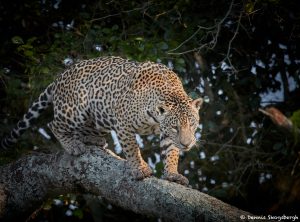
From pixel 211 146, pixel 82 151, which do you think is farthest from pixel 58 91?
pixel 211 146

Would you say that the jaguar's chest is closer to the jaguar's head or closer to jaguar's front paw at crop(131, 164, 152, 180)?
the jaguar's head

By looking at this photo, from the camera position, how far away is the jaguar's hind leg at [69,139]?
8164 mm

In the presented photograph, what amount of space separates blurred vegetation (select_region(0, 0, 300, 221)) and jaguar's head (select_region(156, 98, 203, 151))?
1368 millimetres

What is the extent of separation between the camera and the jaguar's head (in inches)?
301

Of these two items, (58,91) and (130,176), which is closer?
(130,176)

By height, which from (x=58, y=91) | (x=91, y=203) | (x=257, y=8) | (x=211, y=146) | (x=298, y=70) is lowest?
(x=91, y=203)

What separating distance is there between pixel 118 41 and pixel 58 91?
1.24 m

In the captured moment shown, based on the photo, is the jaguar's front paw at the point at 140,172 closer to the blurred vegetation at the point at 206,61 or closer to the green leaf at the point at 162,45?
the blurred vegetation at the point at 206,61

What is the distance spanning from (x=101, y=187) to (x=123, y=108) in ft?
3.66

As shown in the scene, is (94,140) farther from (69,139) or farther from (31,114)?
(31,114)

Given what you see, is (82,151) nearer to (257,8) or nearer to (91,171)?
(91,171)

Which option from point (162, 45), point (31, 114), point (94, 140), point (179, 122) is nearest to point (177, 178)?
point (179, 122)

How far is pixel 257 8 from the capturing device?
9.43 metres

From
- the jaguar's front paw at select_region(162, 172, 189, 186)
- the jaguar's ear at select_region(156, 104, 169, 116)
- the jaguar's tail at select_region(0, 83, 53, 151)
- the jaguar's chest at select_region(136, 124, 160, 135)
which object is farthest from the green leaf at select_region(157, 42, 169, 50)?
the jaguar's front paw at select_region(162, 172, 189, 186)
